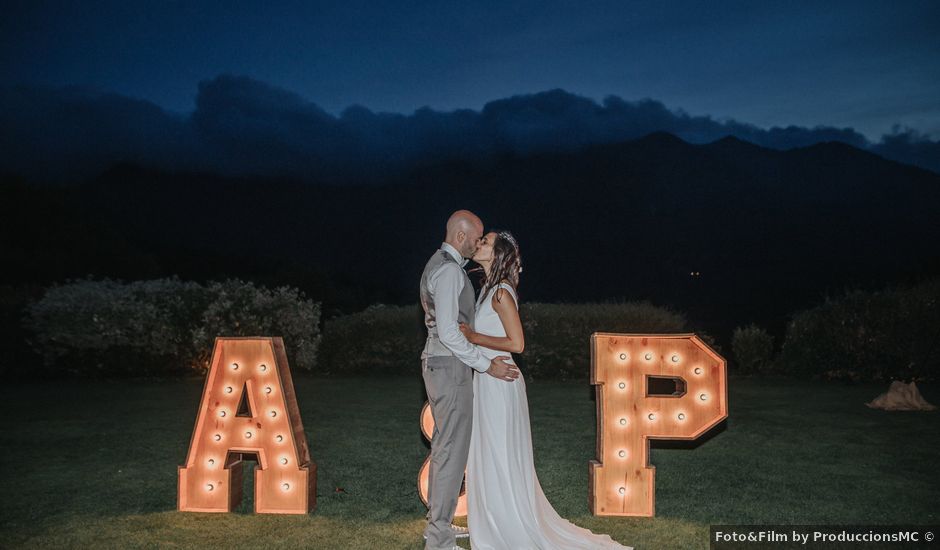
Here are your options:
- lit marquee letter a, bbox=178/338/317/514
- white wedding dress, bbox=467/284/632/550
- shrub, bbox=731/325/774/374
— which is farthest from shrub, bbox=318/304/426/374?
white wedding dress, bbox=467/284/632/550

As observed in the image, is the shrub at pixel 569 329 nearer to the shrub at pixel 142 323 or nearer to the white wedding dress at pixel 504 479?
the shrub at pixel 142 323

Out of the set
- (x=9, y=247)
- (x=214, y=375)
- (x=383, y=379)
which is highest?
(x=9, y=247)

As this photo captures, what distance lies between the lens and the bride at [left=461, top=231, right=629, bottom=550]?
5316mm

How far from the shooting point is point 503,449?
17.8ft

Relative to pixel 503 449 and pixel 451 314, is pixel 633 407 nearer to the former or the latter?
pixel 503 449

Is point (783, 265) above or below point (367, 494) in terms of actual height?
above

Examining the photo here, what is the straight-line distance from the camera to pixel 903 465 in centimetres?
812

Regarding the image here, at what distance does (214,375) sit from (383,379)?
1114 centimetres

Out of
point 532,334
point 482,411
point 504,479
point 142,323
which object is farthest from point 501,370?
point 142,323

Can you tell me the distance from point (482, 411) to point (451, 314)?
86 cm

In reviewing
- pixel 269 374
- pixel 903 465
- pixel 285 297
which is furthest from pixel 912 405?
pixel 285 297

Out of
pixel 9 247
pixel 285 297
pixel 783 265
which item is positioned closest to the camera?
pixel 285 297

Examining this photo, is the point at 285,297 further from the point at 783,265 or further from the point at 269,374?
the point at 783,265

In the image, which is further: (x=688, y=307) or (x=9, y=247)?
(x=9, y=247)
